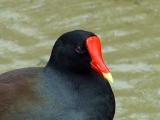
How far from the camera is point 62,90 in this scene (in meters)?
5.81

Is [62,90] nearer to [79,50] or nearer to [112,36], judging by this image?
[79,50]

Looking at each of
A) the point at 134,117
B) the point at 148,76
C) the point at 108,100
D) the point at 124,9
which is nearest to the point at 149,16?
the point at 124,9

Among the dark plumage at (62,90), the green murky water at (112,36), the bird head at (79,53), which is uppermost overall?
the bird head at (79,53)

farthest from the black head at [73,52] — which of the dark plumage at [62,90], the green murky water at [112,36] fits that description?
the green murky water at [112,36]

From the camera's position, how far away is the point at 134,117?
22.4 ft

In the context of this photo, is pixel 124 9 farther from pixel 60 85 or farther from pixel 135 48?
pixel 60 85

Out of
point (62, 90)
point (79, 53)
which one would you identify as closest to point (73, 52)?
point (79, 53)

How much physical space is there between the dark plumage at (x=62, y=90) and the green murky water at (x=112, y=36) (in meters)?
1.01

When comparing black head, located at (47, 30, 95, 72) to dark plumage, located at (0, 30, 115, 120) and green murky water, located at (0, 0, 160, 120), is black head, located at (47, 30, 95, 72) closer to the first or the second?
dark plumage, located at (0, 30, 115, 120)

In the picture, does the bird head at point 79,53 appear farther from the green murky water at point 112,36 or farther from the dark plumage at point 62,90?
the green murky water at point 112,36

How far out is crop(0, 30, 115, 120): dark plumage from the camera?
Answer: 5.71 meters

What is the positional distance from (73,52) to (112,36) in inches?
90.5

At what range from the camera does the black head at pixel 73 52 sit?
576 centimetres

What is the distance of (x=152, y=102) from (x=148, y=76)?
1.34ft
